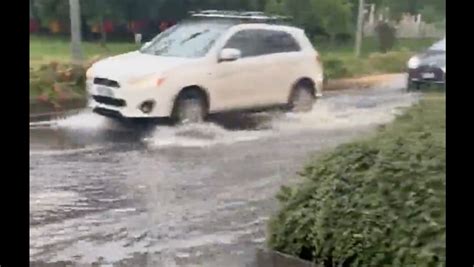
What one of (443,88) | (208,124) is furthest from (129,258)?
(443,88)

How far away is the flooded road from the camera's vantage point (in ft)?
15.2

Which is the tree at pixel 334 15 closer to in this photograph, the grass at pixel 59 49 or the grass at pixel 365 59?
the grass at pixel 365 59

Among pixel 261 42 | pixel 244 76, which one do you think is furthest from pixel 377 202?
pixel 261 42

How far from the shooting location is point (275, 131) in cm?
481

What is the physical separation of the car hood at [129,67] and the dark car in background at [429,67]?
1.41m

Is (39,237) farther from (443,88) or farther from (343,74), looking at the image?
(443,88)

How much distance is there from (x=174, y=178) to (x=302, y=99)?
0.91 m

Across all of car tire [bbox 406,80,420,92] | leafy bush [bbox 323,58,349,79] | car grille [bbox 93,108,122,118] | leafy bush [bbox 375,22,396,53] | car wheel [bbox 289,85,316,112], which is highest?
leafy bush [bbox 375,22,396,53]

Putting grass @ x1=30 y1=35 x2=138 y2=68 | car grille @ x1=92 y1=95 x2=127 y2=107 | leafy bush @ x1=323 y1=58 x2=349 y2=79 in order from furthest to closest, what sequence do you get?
leafy bush @ x1=323 y1=58 x2=349 y2=79, car grille @ x1=92 y1=95 x2=127 y2=107, grass @ x1=30 y1=35 x2=138 y2=68

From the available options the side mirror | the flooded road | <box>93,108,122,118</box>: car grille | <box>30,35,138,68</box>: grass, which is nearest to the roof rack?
the side mirror

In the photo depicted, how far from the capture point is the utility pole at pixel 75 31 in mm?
4605

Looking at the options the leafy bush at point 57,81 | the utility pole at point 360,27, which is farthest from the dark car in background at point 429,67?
the leafy bush at point 57,81

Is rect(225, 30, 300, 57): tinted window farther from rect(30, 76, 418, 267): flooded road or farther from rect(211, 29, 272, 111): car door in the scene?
rect(30, 76, 418, 267): flooded road

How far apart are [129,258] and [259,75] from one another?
1303 millimetres
